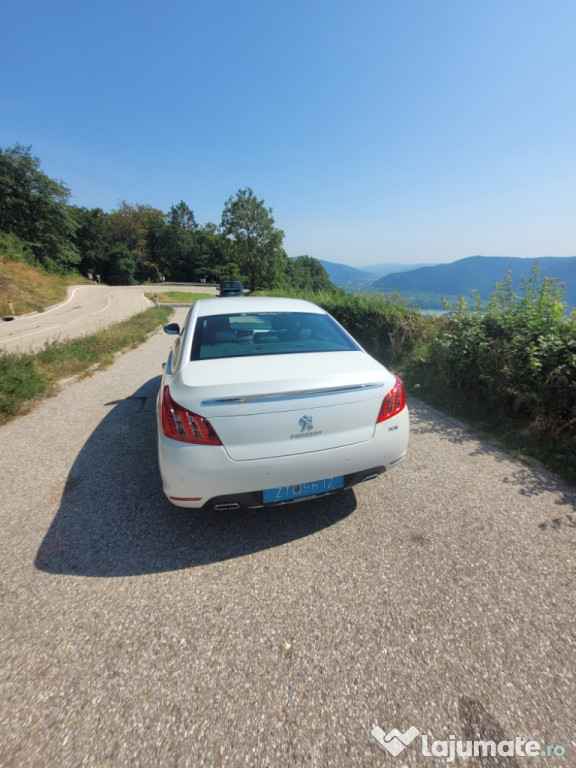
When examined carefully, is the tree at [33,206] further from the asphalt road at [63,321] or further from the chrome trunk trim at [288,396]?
the chrome trunk trim at [288,396]

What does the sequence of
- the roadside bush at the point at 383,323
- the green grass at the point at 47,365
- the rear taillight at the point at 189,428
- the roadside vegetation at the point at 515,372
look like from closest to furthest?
the rear taillight at the point at 189,428 < the roadside vegetation at the point at 515,372 < the green grass at the point at 47,365 < the roadside bush at the point at 383,323

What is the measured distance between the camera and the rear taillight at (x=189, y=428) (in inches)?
70.6

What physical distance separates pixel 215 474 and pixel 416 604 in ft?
4.50

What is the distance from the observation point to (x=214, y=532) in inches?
89.4

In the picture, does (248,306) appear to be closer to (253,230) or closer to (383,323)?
(383,323)

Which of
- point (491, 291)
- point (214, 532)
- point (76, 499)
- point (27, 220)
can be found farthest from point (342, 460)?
point (27, 220)

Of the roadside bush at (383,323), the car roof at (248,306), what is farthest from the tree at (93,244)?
the car roof at (248,306)

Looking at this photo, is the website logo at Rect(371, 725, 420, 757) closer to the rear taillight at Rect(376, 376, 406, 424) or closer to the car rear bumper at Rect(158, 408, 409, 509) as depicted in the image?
the car rear bumper at Rect(158, 408, 409, 509)

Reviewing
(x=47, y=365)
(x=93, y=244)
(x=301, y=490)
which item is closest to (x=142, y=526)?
(x=301, y=490)

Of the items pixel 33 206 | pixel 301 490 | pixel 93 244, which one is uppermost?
pixel 33 206

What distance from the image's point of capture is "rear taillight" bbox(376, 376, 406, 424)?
212cm

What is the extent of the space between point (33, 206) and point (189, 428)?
4818cm

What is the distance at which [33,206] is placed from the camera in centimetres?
3503

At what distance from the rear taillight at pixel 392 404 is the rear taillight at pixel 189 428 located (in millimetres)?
1102
